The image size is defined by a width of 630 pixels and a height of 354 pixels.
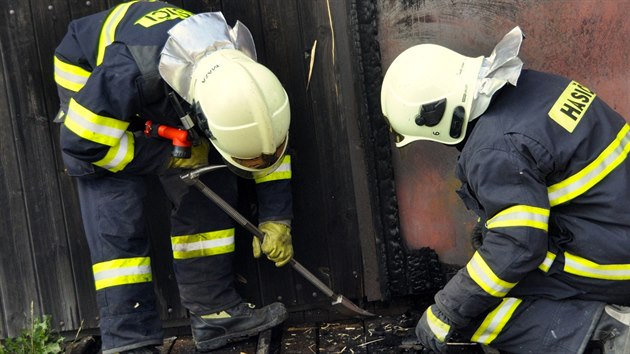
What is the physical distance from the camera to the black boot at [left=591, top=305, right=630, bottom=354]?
329 centimetres

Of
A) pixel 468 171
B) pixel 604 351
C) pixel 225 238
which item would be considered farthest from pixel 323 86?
pixel 604 351

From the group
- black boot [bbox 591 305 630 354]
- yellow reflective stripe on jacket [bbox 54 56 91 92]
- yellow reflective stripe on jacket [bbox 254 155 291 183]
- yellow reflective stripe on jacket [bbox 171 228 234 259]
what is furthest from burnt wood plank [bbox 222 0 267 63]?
black boot [bbox 591 305 630 354]

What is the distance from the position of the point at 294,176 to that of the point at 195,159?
0.59 m

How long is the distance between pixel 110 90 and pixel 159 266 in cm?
125

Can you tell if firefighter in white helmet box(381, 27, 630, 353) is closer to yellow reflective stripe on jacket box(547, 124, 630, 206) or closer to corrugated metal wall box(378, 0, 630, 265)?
yellow reflective stripe on jacket box(547, 124, 630, 206)

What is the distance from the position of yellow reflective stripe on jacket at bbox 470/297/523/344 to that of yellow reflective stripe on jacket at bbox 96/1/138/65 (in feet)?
6.75

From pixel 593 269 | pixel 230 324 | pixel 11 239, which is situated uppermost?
pixel 593 269

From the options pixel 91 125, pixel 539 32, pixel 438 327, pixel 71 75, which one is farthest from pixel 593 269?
pixel 71 75

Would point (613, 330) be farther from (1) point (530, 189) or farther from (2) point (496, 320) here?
(1) point (530, 189)

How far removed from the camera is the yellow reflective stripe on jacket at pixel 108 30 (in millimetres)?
3701

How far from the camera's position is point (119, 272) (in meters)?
3.80

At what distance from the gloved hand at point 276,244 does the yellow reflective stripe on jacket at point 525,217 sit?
1317mm

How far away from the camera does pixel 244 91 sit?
3344 mm

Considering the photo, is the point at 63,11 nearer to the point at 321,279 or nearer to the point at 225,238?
the point at 225,238
